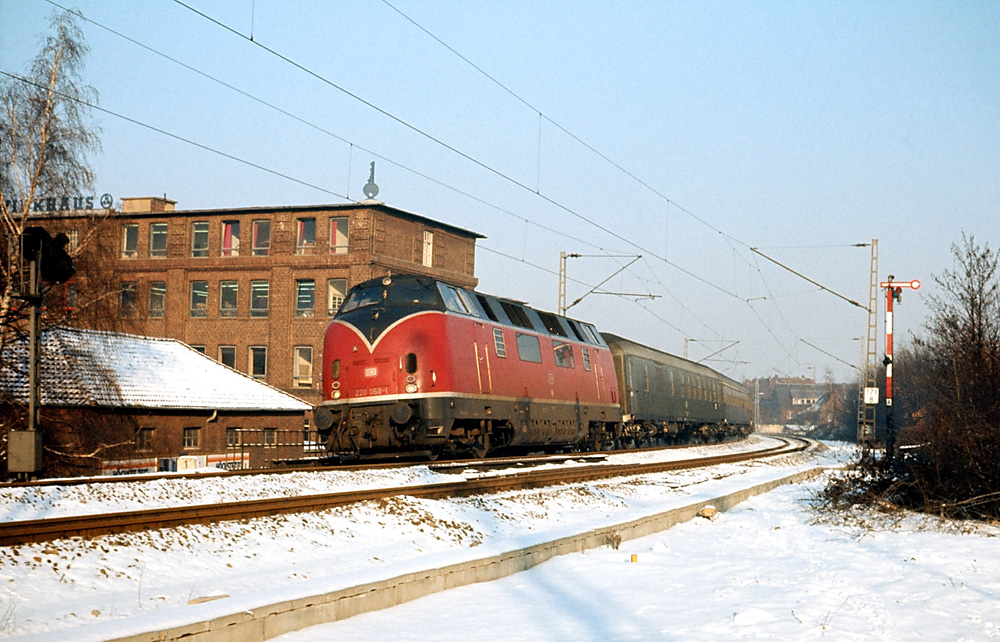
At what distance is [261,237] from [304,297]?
462 cm

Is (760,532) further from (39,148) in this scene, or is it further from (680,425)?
(680,425)

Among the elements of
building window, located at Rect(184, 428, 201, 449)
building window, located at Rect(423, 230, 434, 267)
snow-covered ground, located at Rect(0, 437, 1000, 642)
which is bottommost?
building window, located at Rect(184, 428, 201, 449)

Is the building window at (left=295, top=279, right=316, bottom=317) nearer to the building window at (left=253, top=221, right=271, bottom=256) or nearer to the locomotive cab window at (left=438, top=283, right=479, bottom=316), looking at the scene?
the building window at (left=253, top=221, right=271, bottom=256)

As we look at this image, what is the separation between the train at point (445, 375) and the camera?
1909 cm

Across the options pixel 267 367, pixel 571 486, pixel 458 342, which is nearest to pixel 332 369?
pixel 458 342

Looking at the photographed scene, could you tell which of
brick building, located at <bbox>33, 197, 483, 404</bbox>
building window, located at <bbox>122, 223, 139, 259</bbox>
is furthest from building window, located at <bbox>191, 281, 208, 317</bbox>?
building window, located at <bbox>122, 223, 139, 259</bbox>

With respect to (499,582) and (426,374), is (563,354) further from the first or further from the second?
(499,582)

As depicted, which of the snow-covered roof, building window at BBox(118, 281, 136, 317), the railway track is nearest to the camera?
the railway track

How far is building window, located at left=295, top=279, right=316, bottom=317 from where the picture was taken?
53744 millimetres

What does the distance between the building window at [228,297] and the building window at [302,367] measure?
494cm

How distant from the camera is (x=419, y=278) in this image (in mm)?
20188

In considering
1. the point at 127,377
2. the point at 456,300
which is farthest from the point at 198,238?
the point at 456,300

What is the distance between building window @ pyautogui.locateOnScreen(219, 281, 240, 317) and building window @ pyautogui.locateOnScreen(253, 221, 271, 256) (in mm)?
2344

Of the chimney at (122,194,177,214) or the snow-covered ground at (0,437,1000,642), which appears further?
the chimney at (122,194,177,214)
